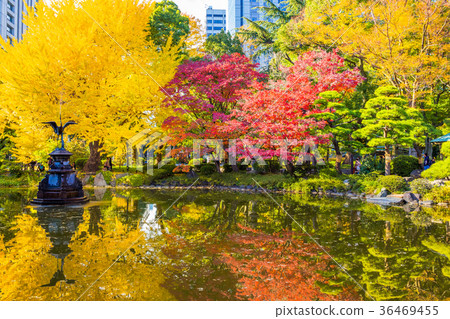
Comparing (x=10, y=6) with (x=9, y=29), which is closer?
(x=9, y=29)

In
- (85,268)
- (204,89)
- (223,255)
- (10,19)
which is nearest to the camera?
(85,268)

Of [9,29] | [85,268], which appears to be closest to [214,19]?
[9,29]

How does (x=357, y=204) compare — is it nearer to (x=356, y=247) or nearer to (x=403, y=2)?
(x=356, y=247)

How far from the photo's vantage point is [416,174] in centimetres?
1747

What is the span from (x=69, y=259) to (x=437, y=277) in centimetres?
555

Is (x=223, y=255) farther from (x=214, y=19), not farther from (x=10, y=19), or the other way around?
(x=214, y=19)

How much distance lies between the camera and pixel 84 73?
17.1 meters

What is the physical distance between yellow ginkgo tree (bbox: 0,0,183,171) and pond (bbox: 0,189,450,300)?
8740mm

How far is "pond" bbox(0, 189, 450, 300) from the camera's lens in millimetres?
4168

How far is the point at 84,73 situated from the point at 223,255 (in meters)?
14.9

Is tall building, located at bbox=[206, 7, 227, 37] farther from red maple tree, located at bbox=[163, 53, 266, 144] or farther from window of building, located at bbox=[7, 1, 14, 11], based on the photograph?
red maple tree, located at bbox=[163, 53, 266, 144]

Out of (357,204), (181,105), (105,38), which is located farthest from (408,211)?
(105,38)

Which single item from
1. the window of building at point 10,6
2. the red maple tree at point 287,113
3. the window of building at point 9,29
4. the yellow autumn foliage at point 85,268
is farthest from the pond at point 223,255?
the window of building at point 10,6

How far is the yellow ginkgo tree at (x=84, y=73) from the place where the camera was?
16281mm
